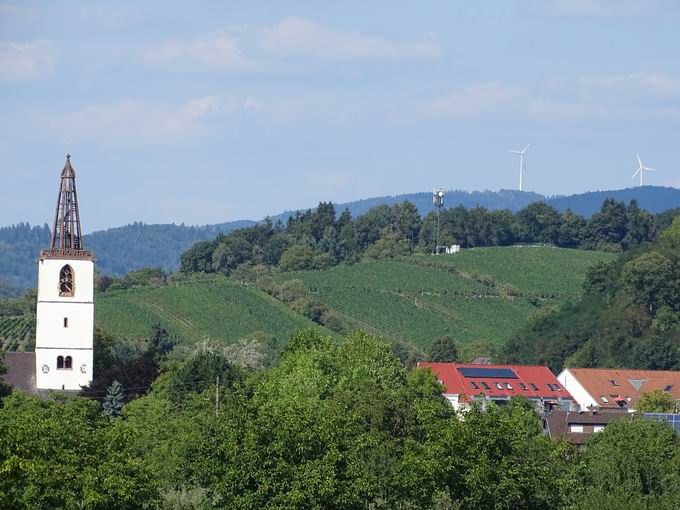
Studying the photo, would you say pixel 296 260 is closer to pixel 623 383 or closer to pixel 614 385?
pixel 623 383

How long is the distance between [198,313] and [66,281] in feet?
162

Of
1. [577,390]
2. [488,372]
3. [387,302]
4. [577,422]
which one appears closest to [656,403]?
[577,422]

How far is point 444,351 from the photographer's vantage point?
13475 centimetres

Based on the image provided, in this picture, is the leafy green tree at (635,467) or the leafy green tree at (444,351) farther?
the leafy green tree at (444,351)

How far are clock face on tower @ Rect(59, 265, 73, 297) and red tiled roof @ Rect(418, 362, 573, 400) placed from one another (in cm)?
2382

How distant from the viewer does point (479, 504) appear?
195ft

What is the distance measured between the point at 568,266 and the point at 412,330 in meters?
36.1

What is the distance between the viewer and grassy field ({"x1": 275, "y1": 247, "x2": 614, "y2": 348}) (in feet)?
501

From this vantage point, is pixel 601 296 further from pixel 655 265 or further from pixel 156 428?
pixel 156 428

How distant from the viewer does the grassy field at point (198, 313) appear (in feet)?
461

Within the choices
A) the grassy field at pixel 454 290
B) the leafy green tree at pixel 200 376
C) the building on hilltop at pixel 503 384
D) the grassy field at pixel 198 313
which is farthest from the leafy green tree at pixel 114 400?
the grassy field at pixel 454 290

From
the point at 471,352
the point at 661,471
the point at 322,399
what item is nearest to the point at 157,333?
the point at 471,352

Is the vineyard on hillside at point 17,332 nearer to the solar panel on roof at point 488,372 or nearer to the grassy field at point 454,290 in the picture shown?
the grassy field at point 454,290

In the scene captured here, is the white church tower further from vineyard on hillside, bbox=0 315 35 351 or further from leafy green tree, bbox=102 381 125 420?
vineyard on hillside, bbox=0 315 35 351
